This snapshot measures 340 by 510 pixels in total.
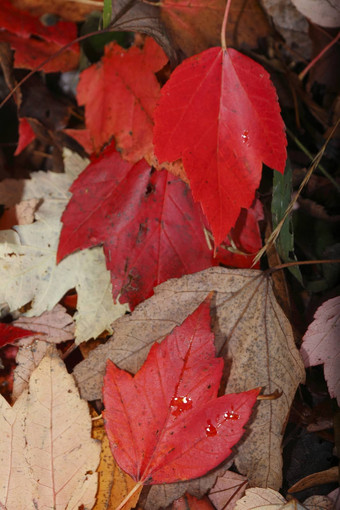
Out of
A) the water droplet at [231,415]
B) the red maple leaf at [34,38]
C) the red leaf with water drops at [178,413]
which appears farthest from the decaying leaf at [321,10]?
the water droplet at [231,415]

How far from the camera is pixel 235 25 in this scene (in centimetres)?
77

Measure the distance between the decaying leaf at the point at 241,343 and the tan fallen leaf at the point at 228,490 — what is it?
26mm

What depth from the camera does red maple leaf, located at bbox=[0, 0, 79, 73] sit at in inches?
31.8

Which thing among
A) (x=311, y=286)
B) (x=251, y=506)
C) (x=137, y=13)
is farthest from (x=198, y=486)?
(x=137, y=13)

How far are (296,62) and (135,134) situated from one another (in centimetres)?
36

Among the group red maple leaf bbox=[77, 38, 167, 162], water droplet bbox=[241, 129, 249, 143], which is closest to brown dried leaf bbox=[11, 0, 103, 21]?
red maple leaf bbox=[77, 38, 167, 162]

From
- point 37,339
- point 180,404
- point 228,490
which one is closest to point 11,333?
point 37,339

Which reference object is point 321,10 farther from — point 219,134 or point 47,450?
point 47,450

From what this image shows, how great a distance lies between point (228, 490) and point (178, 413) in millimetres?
163

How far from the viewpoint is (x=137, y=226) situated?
29.7 inches

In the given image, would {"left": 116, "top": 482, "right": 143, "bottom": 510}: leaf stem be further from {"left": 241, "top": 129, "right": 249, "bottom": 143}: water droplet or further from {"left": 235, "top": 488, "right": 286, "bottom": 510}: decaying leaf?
{"left": 241, "top": 129, "right": 249, "bottom": 143}: water droplet

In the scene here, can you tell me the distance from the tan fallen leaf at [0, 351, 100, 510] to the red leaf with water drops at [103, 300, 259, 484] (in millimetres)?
45

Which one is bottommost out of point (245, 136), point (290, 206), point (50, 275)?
point (50, 275)

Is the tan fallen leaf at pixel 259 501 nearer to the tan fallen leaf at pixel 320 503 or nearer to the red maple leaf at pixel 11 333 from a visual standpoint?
the tan fallen leaf at pixel 320 503
